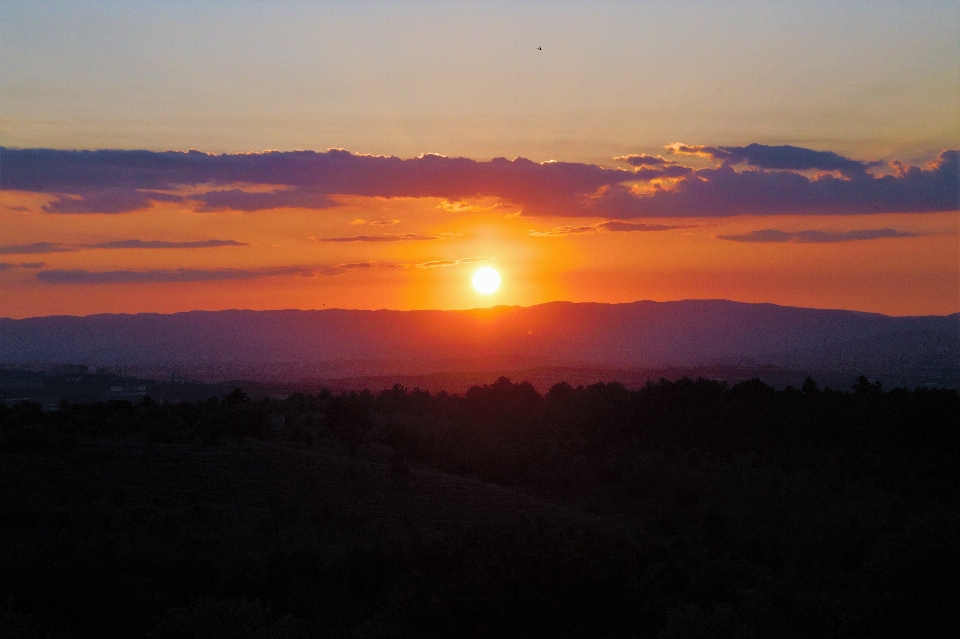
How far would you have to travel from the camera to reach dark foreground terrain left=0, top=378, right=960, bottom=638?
16.5 meters

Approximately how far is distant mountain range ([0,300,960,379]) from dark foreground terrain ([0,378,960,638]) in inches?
2810

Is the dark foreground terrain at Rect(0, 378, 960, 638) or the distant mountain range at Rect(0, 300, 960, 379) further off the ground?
the distant mountain range at Rect(0, 300, 960, 379)

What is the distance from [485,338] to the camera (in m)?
144

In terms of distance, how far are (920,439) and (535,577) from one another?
28606 mm

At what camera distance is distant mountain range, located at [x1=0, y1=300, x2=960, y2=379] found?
4798 inches

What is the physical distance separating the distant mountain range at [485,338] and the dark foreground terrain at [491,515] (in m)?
71.4

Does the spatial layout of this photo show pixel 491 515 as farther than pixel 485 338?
No

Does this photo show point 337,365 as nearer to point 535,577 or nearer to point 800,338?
point 800,338

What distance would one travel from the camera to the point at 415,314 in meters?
154

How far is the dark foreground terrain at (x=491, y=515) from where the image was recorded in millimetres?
16500

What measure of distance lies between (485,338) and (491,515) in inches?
4486

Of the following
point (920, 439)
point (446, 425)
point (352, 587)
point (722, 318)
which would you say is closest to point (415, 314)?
point (722, 318)

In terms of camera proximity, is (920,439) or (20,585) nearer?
(20,585)

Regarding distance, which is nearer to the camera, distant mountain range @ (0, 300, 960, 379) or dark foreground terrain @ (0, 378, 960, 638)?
dark foreground terrain @ (0, 378, 960, 638)
